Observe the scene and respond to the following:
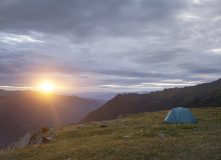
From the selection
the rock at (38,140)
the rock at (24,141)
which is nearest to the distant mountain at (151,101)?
the rock at (24,141)

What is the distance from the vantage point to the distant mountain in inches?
6270

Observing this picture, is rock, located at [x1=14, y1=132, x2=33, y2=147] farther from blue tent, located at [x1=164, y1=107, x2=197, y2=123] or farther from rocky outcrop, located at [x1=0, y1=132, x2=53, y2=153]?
blue tent, located at [x1=164, y1=107, x2=197, y2=123]

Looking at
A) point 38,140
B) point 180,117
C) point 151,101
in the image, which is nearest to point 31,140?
point 38,140

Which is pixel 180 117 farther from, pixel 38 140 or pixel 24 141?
pixel 24 141

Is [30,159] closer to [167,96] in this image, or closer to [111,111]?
[111,111]

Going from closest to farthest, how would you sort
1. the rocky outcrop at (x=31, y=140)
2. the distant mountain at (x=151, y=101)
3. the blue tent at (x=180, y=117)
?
the rocky outcrop at (x=31, y=140)
the blue tent at (x=180, y=117)
the distant mountain at (x=151, y=101)

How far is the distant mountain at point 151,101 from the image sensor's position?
6270 inches

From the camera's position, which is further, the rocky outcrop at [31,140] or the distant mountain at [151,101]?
the distant mountain at [151,101]

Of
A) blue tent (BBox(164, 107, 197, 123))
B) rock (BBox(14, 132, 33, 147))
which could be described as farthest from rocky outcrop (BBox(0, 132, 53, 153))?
blue tent (BBox(164, 107, 197, 123))

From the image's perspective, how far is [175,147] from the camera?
45.8 ft

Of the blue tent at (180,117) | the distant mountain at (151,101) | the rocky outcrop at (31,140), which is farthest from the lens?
the distant mountain at (151,101)

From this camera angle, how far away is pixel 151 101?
580ft

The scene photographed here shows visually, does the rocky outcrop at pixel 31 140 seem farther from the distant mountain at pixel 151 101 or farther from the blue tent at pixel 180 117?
the distant mountain at pixel 151 101

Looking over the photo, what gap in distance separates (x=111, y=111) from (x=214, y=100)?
304ft
